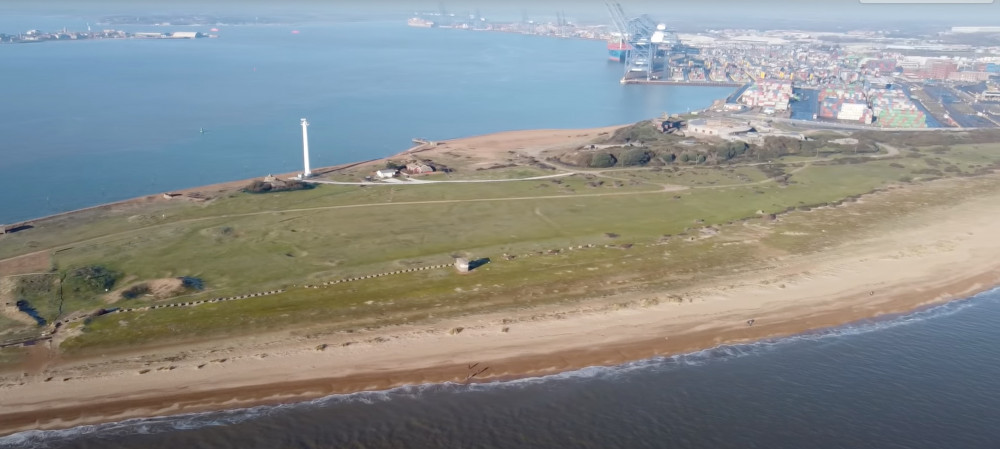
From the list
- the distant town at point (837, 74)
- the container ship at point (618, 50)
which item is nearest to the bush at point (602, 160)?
the distant town at point (837, 74)

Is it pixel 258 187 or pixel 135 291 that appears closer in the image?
pixel 135 291

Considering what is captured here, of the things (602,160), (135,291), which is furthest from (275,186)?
(602,160)

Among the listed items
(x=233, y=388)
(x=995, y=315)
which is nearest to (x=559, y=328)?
(x=233, y=388)

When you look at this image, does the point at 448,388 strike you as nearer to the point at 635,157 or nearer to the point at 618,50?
the point at 635,157

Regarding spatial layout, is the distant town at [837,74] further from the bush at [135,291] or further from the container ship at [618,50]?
the bush at [135,291]

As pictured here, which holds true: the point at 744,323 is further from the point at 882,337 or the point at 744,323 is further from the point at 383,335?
the point at 383,335

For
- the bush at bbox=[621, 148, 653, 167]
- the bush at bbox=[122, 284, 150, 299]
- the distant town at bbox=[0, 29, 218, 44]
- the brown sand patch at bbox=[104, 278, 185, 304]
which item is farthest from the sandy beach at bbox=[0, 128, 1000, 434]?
the distant town at bbox=[0, 29, 218, 44]
